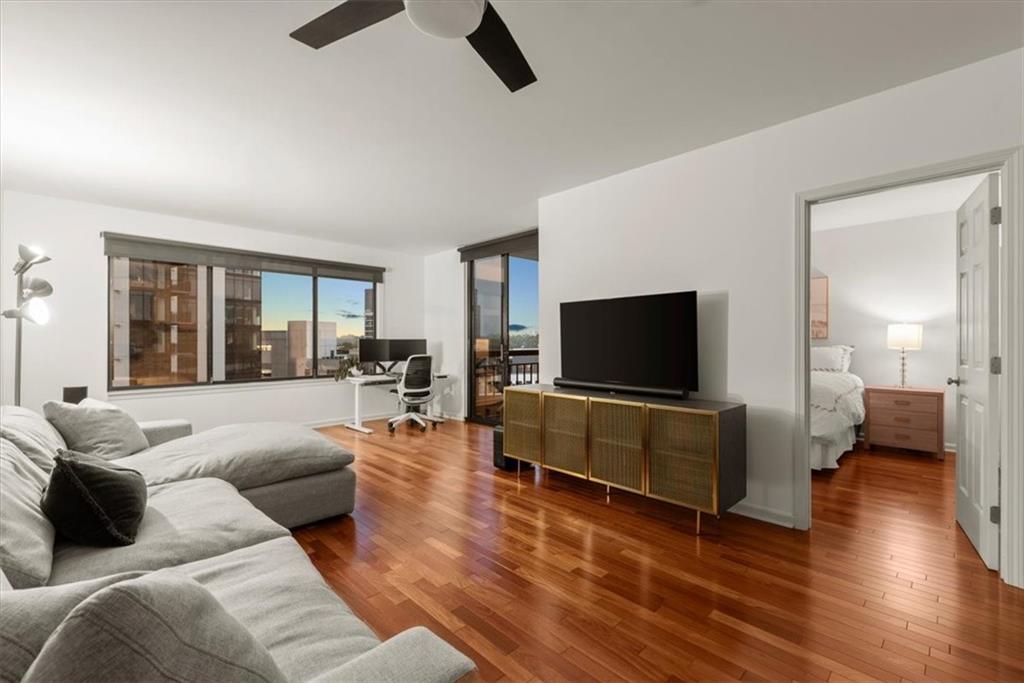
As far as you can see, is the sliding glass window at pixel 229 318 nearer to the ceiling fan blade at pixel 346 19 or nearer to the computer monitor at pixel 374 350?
the computer monitor at pixel 374 350

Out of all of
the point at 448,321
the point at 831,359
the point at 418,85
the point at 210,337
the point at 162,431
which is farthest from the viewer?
the point at 448,321

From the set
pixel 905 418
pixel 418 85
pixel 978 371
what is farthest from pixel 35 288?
pixel 905 418

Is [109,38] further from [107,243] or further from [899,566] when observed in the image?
[899,566]

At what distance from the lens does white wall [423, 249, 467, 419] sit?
264 inches

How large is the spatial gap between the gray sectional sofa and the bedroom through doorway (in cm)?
292

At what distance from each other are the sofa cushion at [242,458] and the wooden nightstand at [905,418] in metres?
5.21

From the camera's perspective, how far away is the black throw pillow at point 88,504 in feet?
5.13

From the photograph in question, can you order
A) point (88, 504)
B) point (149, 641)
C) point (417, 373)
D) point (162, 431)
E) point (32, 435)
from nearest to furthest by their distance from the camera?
1. point (149, 641)
2. point (88, 504)
3. point (32, 435)
4. point (162, 431)
5. point (417, 373)

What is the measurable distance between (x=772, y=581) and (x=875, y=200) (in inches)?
160

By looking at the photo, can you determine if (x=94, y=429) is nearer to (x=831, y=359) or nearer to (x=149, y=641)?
(x=149, y=641)

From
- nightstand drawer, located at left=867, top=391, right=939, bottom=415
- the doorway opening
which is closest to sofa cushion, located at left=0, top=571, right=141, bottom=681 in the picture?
the doorway opening

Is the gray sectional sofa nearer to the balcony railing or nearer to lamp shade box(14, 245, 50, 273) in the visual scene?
lamp shade box(14, 245, 50, 273)

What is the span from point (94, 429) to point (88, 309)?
2576 millimetres

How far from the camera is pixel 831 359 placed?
16.7 ft
